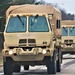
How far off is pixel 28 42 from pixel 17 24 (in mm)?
980

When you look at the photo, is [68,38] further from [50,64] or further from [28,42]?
[50,64]

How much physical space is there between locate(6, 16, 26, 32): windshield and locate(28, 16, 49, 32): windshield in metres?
0.32

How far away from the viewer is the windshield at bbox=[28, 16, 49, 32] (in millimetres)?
19938

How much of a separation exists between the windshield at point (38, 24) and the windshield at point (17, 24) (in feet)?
1.03

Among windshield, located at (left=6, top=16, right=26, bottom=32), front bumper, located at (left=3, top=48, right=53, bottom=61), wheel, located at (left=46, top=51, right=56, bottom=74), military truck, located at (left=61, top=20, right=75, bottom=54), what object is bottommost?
military truck, located at (left=61, top=20, right=75, bottom=54)

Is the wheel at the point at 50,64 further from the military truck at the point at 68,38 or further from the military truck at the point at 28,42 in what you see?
the military truck at the point at 68,38

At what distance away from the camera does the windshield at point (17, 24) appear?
19953 mm

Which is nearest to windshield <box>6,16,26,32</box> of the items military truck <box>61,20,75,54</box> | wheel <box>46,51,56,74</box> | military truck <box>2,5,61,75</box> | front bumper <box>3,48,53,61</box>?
military truck <box>2,5,61,75</box>

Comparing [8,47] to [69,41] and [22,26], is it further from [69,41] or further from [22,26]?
[69,41]

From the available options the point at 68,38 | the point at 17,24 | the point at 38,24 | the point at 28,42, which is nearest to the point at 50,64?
the point at 28,42

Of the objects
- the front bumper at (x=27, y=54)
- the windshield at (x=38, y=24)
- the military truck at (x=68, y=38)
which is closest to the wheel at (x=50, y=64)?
the front bumper at (x=27, y=54)

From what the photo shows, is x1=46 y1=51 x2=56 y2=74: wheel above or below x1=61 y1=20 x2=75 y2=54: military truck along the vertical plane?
above

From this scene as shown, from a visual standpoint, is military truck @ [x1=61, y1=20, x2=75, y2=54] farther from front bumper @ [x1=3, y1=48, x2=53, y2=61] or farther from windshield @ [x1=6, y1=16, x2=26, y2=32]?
front bumper @ [x1=3, y1=48, x2=53, y2=61]

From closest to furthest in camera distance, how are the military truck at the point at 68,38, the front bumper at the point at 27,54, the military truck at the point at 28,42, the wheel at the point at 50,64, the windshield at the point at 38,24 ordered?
1. the front bumper at the point at 27,54
2. the military truck at the point at 28,42
3. the wheel at the point at 50,64
4. the windshield at the point at 38,24
5. the military truck at the point at 68,38
